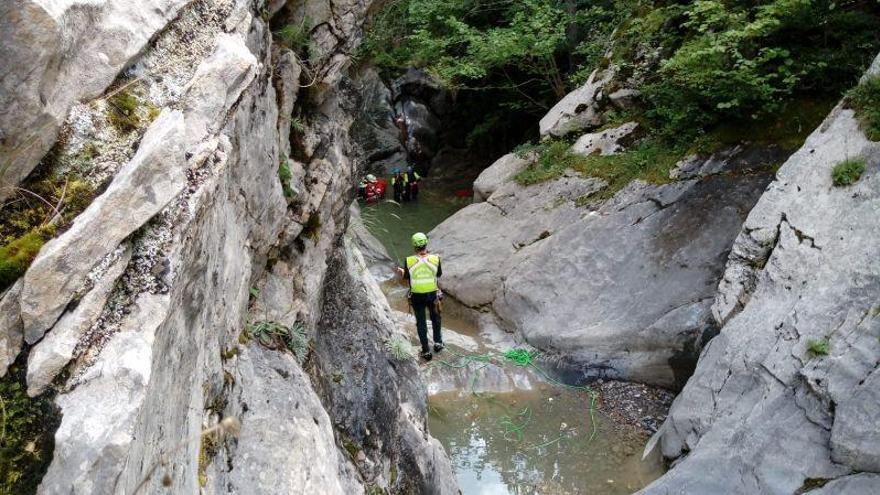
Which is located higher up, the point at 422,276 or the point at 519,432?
the point at 422,276

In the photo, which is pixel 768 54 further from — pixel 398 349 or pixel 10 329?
pixel 10 329

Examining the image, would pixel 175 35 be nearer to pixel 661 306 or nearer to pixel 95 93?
pixel 95 93

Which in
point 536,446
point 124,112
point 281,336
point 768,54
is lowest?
point 536,446

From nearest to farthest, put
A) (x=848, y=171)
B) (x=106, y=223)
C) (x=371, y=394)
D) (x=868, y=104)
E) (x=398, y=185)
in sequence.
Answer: (x=106, y=223) → (x=371, y=394) → (x=848, y=171) → (x=868, y=104) → (x=398, y=185)

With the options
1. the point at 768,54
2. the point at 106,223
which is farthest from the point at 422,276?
the point at 106,223

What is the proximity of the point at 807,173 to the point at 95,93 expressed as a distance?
6.80 metres

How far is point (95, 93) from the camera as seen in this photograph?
249 centimetres

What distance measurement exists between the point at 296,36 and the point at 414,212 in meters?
12.6

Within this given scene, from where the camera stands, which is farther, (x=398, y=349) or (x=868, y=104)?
(x=868, y=104)

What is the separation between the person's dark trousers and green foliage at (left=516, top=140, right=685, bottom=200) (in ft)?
11.7

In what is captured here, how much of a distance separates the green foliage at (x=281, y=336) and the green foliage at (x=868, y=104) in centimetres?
588

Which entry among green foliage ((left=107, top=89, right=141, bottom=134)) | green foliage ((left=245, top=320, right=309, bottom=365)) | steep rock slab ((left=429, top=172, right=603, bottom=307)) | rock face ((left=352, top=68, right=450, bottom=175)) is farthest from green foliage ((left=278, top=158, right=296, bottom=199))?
rock face ((left=352, top=68, right=450, bottom=175))

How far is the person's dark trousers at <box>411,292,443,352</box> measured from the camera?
8133mm

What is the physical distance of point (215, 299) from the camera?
3.13 meters
